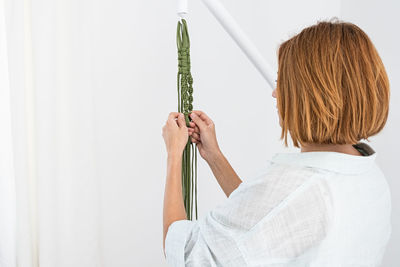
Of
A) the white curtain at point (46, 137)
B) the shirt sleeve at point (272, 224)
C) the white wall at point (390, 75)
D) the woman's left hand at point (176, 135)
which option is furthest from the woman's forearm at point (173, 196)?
the white wall at point (390, 75)

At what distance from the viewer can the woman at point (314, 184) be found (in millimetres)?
699

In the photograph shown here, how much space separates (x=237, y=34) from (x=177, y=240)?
0.54 m

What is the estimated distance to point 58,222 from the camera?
3.81 ft

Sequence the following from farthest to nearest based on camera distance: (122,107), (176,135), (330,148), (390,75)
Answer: (390,75)
(122,107)
(176,135)
(330,148)

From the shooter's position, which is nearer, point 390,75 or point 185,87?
point 185,87

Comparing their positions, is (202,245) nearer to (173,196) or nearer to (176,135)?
(173,196)

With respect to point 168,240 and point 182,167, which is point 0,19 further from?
point 168,240

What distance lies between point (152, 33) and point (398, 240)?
1227mm

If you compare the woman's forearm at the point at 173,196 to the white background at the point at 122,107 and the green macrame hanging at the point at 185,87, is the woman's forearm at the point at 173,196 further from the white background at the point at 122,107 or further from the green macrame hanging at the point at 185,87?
the white background at the point at 122,107

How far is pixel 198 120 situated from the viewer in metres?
1.06

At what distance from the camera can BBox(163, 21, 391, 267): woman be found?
0.70 m

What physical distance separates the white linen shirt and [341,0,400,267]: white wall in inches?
35.8

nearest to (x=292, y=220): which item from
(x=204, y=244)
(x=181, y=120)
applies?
(x=204, y=244)

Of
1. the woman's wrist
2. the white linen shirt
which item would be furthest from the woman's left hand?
the white linen shirt
